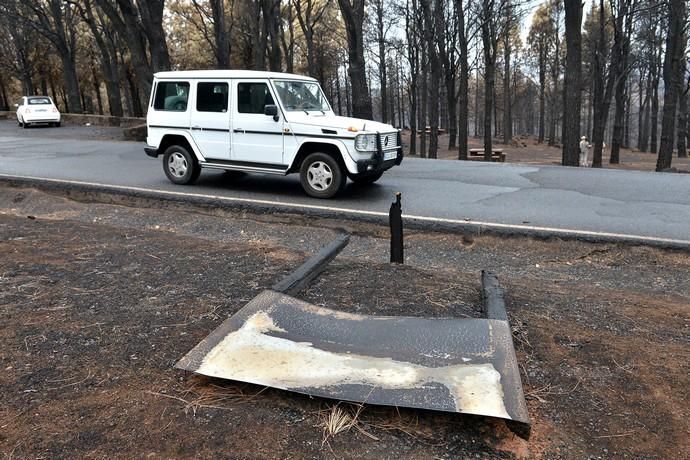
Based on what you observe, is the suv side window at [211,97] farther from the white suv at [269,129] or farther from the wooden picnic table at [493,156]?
the wooden picnic table at [493,156]

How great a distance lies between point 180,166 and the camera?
10.9m

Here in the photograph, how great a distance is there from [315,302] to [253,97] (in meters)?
5.95

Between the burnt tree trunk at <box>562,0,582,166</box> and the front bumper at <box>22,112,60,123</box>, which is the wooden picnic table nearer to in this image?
the burnt tree trunk at <box>562,0,582,166</box>

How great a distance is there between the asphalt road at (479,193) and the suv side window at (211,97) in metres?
1.58

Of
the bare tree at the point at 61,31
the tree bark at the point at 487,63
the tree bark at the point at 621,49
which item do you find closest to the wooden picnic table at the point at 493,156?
the tree bark at the point at 487,63

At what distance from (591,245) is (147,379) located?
584cm

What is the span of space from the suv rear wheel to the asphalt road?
19 centimetres

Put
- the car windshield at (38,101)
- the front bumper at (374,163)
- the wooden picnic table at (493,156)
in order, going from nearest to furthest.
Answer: the front bumper at (374,163) < the wooden picnic table at (493,156) < the car windshield at (38,101)

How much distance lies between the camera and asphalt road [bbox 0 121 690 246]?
7.80 m

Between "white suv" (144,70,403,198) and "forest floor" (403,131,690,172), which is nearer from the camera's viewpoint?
"white suv" (144,70,403,198)

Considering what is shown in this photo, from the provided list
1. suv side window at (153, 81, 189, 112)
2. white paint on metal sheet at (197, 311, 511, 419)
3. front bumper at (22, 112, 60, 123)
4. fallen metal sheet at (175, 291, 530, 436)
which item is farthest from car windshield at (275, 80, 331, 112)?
front bumper at (22, 112, 60, 123)

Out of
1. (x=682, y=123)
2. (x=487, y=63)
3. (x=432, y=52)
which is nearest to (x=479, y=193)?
(x=432, y=52)

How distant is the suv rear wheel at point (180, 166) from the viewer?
1068cm

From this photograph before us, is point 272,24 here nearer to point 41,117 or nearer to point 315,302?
point 41,117
